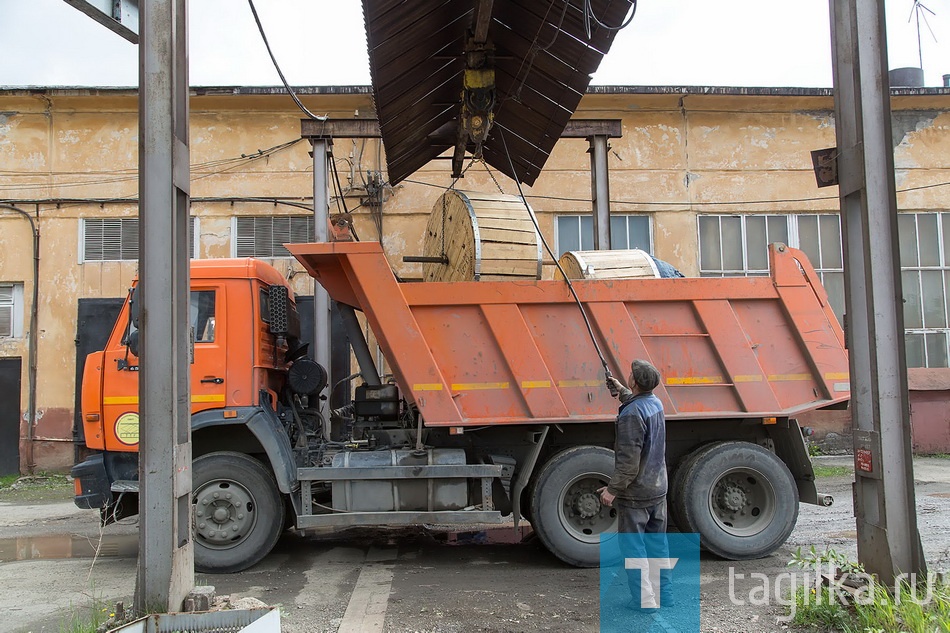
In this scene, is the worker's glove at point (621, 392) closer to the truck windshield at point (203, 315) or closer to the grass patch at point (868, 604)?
the grass patch at point (868, 604)

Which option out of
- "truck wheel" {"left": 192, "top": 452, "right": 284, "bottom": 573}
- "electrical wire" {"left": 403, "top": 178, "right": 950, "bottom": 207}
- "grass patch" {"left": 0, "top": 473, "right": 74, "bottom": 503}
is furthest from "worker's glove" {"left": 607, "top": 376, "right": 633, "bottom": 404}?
"grass patch" {"left": 0, "top": 473, "right": 74, "bottom": 503}

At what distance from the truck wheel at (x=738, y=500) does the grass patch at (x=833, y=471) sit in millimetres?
5117

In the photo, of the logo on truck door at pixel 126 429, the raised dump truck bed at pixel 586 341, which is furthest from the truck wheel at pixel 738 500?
the logo on truck door at pixel 126 429

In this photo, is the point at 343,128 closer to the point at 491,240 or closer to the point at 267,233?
the point at 491,240

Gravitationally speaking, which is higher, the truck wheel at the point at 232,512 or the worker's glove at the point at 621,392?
the worker's glove at the point at 621,392

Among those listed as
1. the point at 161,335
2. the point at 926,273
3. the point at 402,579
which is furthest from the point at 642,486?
the point at 926,273

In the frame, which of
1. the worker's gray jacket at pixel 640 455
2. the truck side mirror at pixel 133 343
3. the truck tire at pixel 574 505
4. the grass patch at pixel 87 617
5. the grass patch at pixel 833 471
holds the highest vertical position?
the truck side mirror at pixel 133 343

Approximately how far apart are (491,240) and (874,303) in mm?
3347

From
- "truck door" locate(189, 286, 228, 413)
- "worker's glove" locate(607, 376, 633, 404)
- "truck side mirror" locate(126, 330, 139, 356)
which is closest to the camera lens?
"worker's glove" locate(607, 376, 633, 404)

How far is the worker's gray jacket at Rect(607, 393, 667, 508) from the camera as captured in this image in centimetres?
484

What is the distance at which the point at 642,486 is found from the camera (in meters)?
4.89

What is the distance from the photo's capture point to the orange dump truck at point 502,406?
6285 mm

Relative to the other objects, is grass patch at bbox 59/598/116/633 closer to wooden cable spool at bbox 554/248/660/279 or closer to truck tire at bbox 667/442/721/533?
truck tire at bbox 667/442/721/533

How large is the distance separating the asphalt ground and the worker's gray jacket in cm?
85
